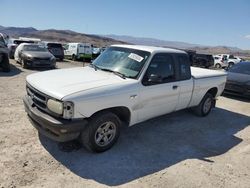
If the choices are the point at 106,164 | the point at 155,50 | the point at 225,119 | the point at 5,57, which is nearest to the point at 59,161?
the point at 106,164

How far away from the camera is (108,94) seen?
4.45 meters

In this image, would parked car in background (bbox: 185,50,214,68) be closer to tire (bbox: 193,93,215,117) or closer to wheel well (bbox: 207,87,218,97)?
wheel well (bbox: 207,87,218,97)

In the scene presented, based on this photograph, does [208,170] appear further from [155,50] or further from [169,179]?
[155,50]

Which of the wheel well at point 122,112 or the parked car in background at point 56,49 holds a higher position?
the wheel well at point 122,112

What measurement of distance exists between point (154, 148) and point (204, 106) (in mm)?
2931

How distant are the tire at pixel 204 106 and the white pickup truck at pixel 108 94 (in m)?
0.92

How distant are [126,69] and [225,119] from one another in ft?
13.0

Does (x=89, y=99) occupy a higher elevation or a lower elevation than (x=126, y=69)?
lower

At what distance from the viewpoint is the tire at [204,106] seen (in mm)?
7387

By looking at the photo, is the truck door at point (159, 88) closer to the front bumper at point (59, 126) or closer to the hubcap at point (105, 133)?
the hubcap at point (105, 133)

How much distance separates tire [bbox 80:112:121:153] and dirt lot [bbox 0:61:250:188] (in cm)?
17

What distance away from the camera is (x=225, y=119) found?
7672 millimetres

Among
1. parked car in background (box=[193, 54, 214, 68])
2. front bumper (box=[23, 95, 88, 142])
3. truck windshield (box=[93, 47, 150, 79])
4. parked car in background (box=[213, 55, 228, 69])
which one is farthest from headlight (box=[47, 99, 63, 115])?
parked car in background (box=[213, 55, 228, 69])

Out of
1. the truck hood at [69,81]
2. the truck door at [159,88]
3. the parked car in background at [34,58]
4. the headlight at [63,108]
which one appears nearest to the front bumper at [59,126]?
the headlight at [63,108]
